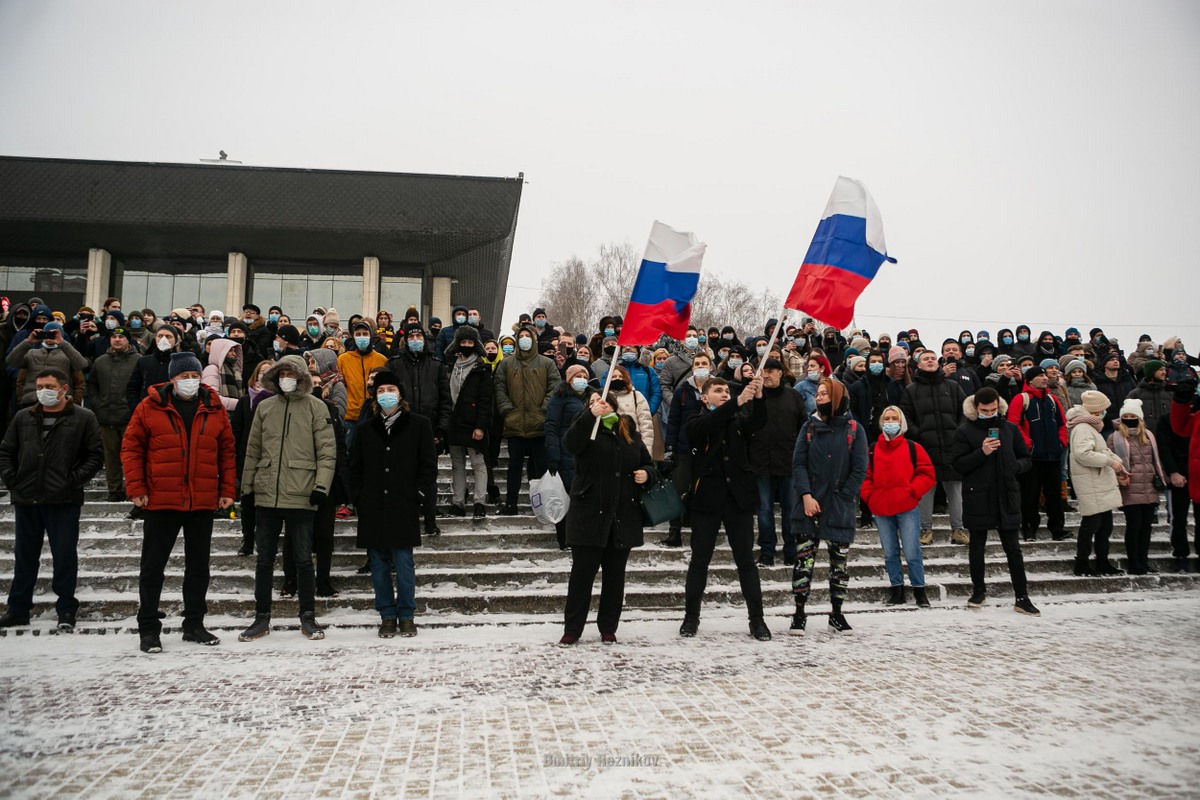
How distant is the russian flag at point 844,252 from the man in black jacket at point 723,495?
1.08m

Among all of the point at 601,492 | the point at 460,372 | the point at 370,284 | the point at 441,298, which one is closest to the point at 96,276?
the point at 370,284

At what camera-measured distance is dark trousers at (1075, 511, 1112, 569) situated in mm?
9703

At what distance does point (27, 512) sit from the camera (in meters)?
7.32

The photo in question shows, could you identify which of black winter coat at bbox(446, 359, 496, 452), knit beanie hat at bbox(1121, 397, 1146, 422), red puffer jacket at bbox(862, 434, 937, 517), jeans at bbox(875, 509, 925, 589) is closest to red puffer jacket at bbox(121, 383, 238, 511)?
black winter coat at bbox(446, 359, 496, 452)

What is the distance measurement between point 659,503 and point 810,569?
1.57 meters

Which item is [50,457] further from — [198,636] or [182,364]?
[198,636]

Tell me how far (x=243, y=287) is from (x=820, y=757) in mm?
26840

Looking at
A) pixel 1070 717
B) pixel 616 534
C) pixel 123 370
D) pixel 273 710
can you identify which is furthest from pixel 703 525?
pixel 123 370

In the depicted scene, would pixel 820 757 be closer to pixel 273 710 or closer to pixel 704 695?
pixel 704 695

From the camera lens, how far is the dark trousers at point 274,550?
6.97 metres

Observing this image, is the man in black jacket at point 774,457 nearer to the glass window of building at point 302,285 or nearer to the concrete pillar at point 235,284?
the glass window of building at point 302,285

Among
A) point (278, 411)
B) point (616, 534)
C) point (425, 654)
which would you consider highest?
point (278, 411)

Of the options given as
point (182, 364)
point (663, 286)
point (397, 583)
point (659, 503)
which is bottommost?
point (397, 583)

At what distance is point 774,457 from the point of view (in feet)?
30.5
